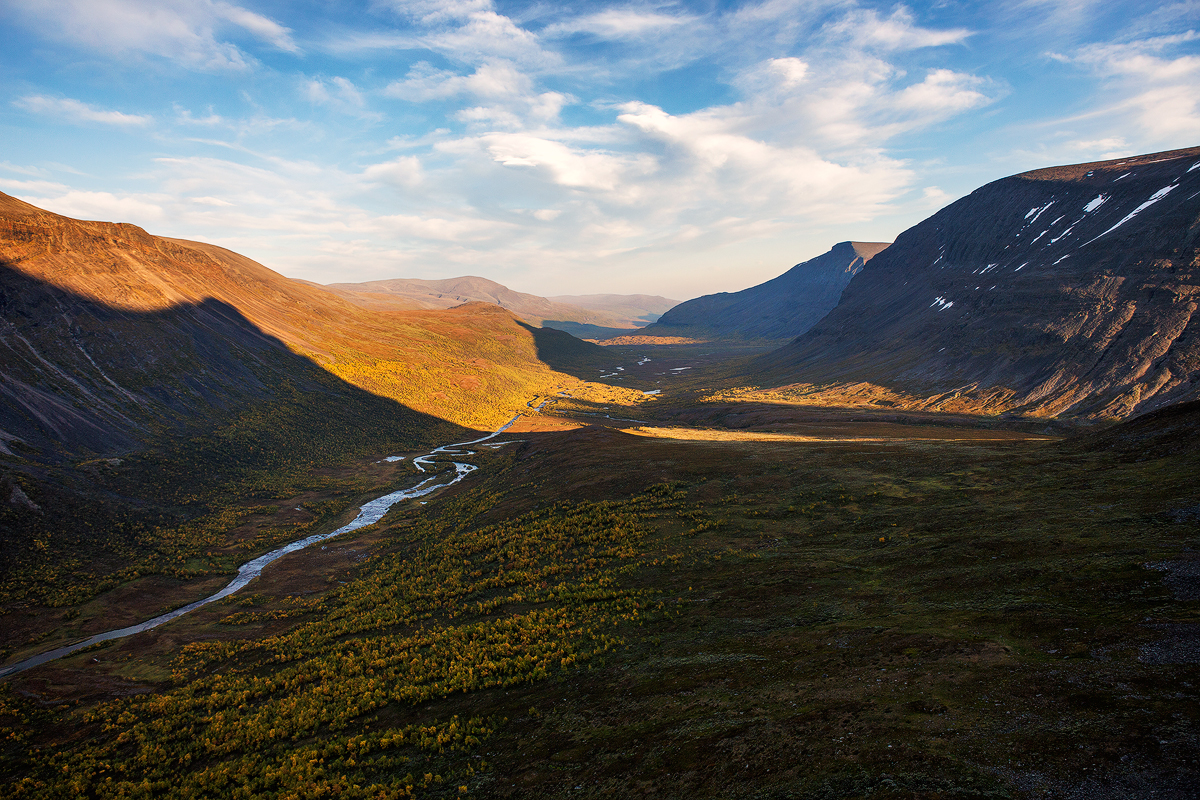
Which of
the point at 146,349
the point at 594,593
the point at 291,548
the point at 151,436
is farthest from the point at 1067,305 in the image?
the point at 146,349

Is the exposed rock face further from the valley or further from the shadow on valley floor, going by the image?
the shadow on valley floor

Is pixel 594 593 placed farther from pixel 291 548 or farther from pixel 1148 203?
pixel 1148 203

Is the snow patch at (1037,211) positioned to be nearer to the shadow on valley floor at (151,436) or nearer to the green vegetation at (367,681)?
the green vegetation at (367,681)

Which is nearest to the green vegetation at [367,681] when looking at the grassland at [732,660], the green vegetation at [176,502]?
the grassland at [732,660]

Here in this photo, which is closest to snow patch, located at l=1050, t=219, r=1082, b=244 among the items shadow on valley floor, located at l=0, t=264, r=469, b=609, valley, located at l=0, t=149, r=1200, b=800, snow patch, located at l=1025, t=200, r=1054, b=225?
snow patch, located at l=1025, t=200, r=1054, b=225

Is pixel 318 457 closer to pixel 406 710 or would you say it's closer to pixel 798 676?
pixel 406 710

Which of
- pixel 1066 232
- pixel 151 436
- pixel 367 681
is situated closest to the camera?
pixel 367 681

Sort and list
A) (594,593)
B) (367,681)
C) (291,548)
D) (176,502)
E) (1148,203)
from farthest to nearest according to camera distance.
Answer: (1148,203) → (176,502) → (291,548) → (594,593) → (367,681)
